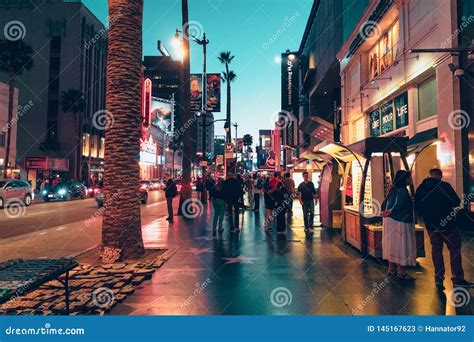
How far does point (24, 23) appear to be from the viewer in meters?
55.9

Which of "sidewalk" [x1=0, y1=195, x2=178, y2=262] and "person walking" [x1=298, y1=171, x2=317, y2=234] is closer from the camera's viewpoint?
"sidewalk" [x1=0, y1=195, x2=178, y2=262]

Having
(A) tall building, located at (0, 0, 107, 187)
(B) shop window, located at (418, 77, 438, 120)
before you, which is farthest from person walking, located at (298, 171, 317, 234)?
(A) tall building, located at (0, 0, 107, 187)

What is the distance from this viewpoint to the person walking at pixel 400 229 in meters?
6.06

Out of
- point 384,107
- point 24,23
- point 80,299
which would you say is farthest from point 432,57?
point 24,23

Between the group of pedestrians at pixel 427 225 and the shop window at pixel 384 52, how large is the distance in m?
11.7

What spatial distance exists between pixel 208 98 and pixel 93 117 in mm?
43496

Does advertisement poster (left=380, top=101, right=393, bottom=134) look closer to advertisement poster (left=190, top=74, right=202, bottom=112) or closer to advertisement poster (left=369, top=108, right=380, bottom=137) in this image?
advertisement poster (left=369, top=108, right=380, bottom=137)

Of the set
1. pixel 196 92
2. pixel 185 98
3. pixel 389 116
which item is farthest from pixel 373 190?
pixel 196 92

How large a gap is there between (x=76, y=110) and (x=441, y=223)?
173 ft

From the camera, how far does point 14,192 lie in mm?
22328

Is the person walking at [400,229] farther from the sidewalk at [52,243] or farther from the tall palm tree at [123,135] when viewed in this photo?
the sidewalk at [52,243]

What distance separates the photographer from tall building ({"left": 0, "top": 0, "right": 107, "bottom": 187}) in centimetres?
5316

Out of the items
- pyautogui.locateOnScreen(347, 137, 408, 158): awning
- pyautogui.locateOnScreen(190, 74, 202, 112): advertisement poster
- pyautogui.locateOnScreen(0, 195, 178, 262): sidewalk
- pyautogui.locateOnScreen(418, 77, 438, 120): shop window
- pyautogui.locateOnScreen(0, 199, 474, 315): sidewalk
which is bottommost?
pyautogui.locateOnScreen(0, 195, 178, 262): sidewalk

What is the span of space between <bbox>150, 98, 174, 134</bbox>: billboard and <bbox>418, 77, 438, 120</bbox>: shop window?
240ft
